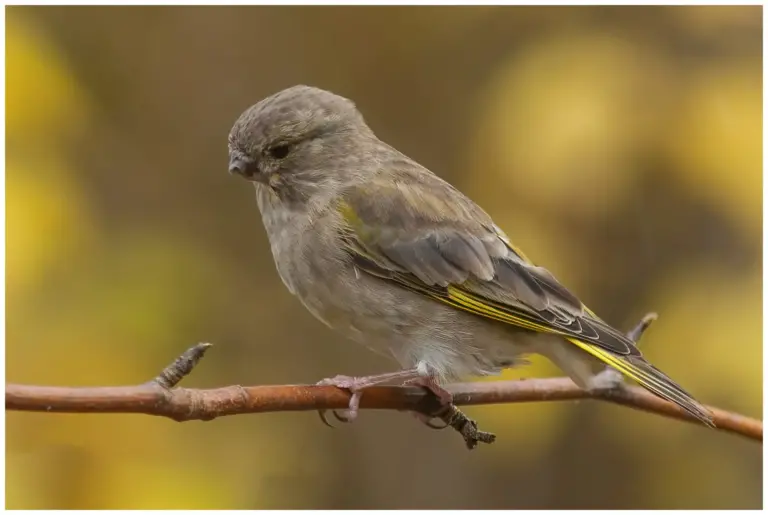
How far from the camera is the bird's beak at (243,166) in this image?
249cm

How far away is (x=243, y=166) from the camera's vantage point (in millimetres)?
2527

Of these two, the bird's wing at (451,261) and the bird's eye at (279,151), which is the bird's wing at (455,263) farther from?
the bird's eye at (279,151)

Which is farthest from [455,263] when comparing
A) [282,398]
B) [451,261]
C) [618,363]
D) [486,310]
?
[282,398]

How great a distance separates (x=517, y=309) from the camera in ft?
8.93

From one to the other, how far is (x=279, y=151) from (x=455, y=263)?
23.3 inches

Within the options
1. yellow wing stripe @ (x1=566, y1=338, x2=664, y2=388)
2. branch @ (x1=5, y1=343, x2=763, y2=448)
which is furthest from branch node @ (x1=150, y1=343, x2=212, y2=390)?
yellow wing stripe @ (x1=566, y1=338, x2=664, y2=388)

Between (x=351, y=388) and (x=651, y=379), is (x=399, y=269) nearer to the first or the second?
(x=351, y=388)

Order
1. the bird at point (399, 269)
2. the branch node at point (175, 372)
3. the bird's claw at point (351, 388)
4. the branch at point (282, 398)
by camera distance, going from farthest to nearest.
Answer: the bird at point (399, 269) → the bird's claw at point (351, 388) → the branch node at point (175, 372) → the branch at point (282, 398)

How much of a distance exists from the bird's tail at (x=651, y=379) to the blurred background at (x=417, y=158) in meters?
1.16

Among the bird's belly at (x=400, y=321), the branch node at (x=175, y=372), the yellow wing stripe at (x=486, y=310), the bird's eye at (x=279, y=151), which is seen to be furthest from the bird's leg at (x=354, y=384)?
the bird's eye at (x=279, y=151)

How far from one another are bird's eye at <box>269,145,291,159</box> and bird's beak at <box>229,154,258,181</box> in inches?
2.6

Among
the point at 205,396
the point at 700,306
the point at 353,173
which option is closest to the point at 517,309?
the point at 353,173

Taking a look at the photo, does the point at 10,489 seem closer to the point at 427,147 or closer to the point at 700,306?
the point at 427,147

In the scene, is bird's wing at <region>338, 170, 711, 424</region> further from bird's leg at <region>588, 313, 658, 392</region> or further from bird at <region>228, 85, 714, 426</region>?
bird's leg at <region>588, 313, 658, 392</region>
